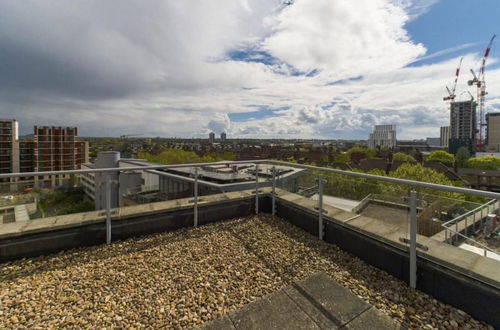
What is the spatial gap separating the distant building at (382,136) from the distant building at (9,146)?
517 feet

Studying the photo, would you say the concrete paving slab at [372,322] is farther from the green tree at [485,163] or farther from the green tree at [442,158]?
the green tree at [442,158]

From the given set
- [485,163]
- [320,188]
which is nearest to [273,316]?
[320,188]

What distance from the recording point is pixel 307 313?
1934mm

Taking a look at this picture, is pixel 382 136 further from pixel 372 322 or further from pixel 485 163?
pixel 372 322

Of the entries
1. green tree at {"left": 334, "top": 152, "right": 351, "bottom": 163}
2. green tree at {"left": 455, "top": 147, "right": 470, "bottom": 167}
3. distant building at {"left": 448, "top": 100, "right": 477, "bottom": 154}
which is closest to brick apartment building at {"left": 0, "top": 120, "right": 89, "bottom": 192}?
green tree at {"left": 334, "top": 152, "right": 351, "bottom": 163}

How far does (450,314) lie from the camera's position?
2.14 metres

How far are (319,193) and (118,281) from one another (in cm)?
294

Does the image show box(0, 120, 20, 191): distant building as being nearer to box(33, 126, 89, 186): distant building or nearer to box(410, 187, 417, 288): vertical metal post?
box(33, 126, 89, 186): distant building

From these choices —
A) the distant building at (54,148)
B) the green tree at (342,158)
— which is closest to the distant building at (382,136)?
the green tree at (342,158)

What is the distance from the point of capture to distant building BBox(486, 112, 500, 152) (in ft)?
377

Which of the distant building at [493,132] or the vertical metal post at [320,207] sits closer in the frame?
the vertical metal post at [320,207]

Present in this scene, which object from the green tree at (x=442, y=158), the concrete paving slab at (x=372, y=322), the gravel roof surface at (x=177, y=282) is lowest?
the gravel roof surface at (x=177, y=282)

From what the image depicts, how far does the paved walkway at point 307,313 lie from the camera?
181cm

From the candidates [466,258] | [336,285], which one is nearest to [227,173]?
[336,285]
